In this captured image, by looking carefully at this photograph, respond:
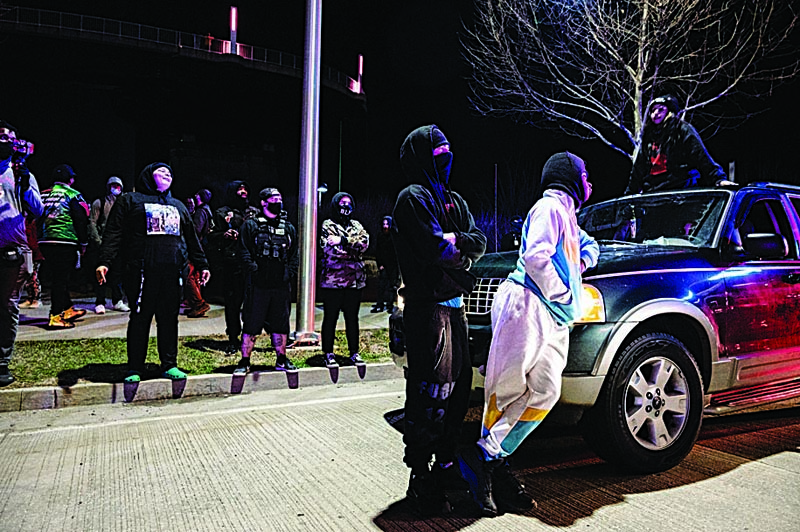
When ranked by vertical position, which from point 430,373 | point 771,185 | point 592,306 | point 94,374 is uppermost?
point 771,185

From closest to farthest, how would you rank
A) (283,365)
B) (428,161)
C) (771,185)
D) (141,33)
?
(428,161) → (771,185) → (283,365) → (141,33)

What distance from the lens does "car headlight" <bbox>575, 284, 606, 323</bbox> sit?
390 cm

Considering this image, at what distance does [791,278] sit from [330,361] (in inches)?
179

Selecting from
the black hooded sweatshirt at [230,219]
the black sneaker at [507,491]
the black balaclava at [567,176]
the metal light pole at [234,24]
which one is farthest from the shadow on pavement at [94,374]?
the metal light pole at [234,24]

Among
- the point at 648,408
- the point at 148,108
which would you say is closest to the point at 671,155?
the point at 648,408

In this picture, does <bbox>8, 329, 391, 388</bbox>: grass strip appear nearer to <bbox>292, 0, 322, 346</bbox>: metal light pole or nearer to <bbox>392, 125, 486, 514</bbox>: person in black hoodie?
<bbox>292, 0, 322, 346</bbox>: metal light pole

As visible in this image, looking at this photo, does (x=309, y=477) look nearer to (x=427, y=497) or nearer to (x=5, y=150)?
(x=427, y=497)

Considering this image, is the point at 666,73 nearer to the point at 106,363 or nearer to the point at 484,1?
the point at 484,1

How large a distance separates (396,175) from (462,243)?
3671cm

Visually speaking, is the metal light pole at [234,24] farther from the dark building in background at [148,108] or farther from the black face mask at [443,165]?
the black face mask at [443,165]

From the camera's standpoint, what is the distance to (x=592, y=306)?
12.9ft

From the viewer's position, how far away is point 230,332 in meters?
8.06

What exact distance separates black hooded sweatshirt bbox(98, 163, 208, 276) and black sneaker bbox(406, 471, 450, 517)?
3799 mm

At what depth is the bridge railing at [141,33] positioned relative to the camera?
97.6 ft
